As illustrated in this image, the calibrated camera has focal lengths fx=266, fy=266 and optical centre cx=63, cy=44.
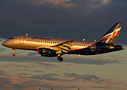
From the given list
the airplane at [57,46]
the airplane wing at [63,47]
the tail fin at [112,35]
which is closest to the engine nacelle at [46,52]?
the airplane at [57,46]

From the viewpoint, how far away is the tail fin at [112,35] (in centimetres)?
6865

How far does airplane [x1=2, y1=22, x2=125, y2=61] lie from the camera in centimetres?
Answer: 6266

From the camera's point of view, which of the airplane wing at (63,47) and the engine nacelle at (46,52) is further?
the airplane wing at (63,47)

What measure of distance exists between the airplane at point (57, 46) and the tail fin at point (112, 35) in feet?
5.67

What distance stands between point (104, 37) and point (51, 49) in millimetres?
15307

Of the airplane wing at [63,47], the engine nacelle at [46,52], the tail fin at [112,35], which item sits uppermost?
the tail fin at [112,35]

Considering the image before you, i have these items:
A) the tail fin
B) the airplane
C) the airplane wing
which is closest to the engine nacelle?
the airplane

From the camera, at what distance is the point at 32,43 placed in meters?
62.8

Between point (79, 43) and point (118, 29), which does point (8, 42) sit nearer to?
point (79, 43)

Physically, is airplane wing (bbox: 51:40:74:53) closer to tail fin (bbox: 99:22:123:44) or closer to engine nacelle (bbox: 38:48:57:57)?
engine nacelle (bbox: 38:48:57:57)

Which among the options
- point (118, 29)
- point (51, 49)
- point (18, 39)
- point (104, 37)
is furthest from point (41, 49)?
point (118, 29)

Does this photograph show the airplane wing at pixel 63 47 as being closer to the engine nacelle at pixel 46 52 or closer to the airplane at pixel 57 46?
the airplane at pixel 57 46

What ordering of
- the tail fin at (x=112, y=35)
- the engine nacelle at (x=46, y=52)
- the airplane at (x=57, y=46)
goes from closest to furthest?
the engine nacelle at (x=46, y=52), the airplane at (x=57, y=46), the tail fin at (x=112, y=35)

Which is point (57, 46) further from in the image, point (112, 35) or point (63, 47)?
point (112, 35)
